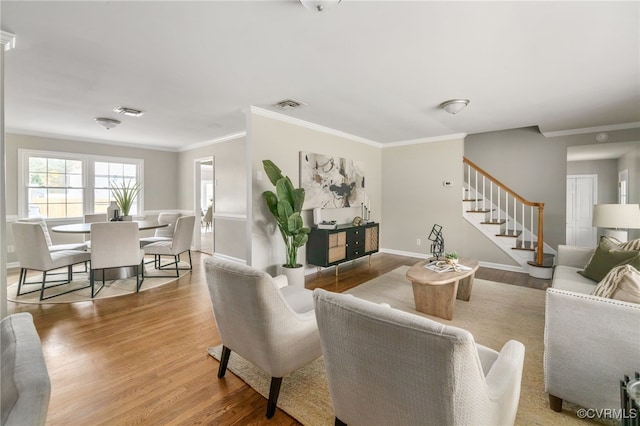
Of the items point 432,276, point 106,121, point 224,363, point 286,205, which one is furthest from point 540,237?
point 106,121

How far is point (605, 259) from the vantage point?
8.51 ft

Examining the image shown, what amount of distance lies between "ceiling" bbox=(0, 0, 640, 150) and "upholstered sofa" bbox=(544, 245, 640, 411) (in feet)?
5.79

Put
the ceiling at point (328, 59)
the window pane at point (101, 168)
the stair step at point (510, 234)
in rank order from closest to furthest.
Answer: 1. the ceiling at point (328, 59)
2. the stair step at point (510, 234)
3. the window pane at point (101, 168)

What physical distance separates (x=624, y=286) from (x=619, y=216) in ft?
7.23

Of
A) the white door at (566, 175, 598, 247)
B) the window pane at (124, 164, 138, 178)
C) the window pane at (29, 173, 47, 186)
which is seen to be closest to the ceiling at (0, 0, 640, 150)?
the window pane at (29, 173, 47, 186)

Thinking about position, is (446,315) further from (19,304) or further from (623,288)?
(19,304)

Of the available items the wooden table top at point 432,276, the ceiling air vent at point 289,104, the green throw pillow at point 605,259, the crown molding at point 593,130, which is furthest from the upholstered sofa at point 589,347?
the crown molding at point 593,130

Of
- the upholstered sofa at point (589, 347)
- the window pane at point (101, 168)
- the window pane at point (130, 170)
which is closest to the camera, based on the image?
the upholstered sofa at point (589, 347)

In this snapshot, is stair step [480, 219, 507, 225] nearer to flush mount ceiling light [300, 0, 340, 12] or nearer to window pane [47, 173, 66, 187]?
flush mount ceiling light [300, 0, 340, 12]

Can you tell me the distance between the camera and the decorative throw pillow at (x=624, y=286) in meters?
1.55

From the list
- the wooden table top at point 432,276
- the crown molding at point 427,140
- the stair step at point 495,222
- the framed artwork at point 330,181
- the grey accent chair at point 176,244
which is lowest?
the wooden table top at point 432,276

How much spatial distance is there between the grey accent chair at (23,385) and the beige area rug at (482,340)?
4.12 ft

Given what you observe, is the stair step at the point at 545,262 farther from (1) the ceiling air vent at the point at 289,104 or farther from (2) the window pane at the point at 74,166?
(2) the window pane at the point at 74,166

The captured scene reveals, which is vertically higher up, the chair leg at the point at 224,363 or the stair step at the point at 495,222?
the stair step at the point at 495,222
